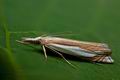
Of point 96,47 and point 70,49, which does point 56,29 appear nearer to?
point 70,49

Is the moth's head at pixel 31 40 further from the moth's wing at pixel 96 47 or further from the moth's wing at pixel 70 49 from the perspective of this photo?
the moth's wing at pixel 96 47

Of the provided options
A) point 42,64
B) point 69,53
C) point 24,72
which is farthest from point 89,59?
point 24,72

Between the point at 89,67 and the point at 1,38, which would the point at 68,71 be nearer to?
the point at 89,67

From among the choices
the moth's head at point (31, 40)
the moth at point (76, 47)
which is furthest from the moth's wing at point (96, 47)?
the moth's head at point (31, 40)

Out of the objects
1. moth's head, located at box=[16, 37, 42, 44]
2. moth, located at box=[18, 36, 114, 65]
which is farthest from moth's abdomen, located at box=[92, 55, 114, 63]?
moth's head, located at box=[16, 37, 42, 44]

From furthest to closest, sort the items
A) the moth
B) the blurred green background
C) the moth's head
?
the moth → the moth's head → the blurred green background

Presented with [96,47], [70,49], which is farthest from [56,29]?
[96,47]

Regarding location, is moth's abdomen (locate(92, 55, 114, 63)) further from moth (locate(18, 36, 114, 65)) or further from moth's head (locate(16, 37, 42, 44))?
moth's head (locate(16, 37, 42, 44))
